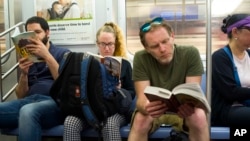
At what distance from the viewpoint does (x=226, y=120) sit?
8.50 feet

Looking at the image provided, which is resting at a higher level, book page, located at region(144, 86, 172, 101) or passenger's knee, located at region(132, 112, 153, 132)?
book page, located at region(144, 86, 172, 101)

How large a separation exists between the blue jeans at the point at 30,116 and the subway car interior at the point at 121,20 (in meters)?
0.56

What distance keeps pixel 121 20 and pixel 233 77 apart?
4.68ft

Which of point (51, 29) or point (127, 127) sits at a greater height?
point (51, 29)

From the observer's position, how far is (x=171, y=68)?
2.40 metres

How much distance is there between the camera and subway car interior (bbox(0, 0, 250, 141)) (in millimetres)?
3449

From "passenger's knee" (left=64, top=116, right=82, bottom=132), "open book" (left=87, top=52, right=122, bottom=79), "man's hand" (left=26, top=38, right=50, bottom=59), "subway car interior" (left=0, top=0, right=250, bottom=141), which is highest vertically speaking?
"subway car interior" (left=0, top=0, right=250, bottom=141)

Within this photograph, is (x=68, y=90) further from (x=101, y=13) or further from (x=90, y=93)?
(x=101, y=13)

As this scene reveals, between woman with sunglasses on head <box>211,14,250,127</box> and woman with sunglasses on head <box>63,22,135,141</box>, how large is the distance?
2.37 feet

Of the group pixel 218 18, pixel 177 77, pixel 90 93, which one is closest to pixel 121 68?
pixel 90 93

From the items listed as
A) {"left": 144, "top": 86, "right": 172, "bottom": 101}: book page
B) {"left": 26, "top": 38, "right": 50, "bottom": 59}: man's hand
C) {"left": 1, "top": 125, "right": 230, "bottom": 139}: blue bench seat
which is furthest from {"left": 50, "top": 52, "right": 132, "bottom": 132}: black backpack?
{"left": 144, "top": 86, "right": 172, "bottom": 101}: book page

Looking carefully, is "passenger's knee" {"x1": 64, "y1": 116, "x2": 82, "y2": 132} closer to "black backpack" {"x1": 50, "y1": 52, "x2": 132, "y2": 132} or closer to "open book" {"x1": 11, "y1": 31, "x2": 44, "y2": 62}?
"black backpack" {"x1": 50, "y1": 52, "x2": 132, "y2": 132}

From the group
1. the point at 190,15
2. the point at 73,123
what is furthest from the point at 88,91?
the point at 190,15

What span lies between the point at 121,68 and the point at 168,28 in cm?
78
